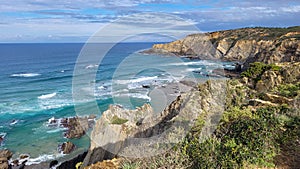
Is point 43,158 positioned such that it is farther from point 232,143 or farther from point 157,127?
point 232,143

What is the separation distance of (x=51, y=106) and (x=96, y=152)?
20.9m

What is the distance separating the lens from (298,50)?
4575cm

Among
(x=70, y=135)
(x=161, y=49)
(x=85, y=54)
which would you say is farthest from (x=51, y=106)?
(x=161, y=49)

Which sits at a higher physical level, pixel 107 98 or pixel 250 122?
pixel 250 122

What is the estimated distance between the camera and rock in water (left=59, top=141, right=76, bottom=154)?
765 inches

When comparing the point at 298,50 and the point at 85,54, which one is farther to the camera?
the point at 85,54

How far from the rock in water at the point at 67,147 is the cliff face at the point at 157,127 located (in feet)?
19.7

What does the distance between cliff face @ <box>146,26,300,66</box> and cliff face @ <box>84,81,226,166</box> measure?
39.7 m

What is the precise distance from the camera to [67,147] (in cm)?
1970

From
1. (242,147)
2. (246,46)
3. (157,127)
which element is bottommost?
(157,127)

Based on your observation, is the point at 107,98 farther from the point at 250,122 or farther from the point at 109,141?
the point at 250,122

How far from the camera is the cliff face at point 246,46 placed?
158ft

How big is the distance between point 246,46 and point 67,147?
196 feet

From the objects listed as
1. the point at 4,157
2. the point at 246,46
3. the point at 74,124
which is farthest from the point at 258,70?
the point at 246,46
